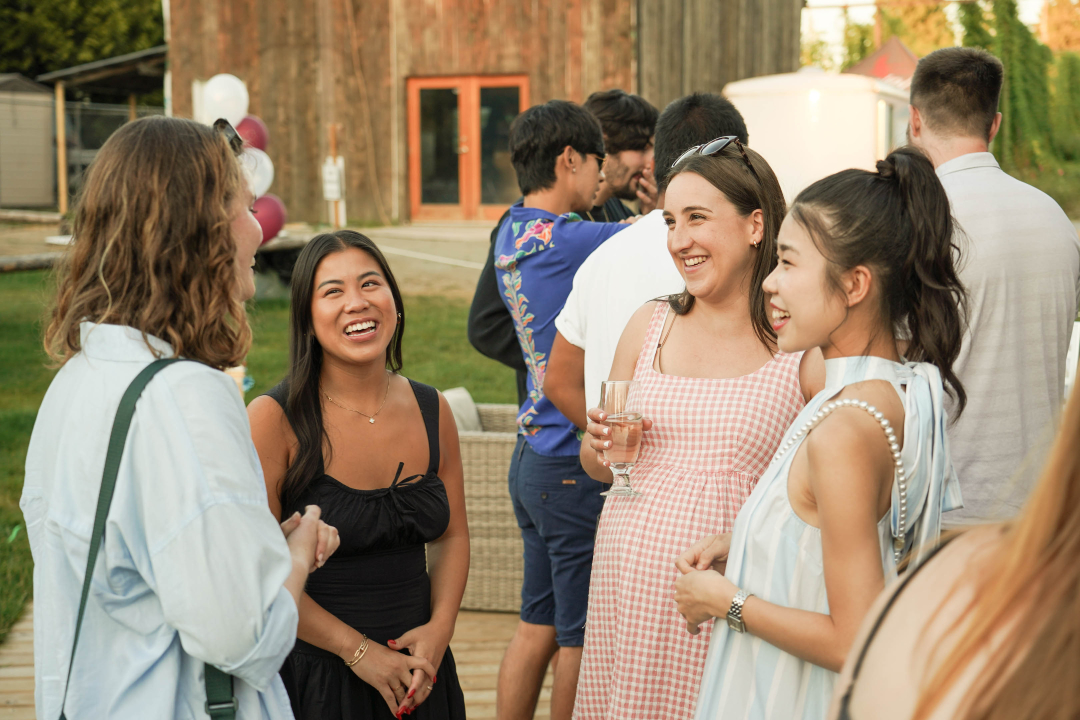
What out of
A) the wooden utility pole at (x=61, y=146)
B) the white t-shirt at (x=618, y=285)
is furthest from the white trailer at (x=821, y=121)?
the wooden utility pole at (x=61, y=146)

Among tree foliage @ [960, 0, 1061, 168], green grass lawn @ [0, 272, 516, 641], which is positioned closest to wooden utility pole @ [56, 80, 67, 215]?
green grass lawn @ [0, 272, 516, 641]

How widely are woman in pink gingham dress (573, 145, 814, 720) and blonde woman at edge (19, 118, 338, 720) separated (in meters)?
0.81

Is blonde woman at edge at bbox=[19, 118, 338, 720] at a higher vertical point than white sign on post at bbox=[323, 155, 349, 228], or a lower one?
lower

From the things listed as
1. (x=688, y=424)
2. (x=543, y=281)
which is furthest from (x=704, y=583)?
(x=543, y=281)

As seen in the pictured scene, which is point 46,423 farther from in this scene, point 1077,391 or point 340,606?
point 1077,391

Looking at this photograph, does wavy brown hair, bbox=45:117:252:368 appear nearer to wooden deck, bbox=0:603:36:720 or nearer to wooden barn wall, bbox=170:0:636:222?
wooden deck, bbox=0:603:36:720

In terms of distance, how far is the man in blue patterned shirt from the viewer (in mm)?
3018

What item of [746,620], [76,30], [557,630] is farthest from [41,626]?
[76,30]

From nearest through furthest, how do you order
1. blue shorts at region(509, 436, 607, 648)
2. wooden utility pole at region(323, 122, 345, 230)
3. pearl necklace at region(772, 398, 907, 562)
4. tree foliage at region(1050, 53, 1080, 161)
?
pearl necklace at region(772, 398, 907, 562)
blue shorts at region(509, 436, 607, 648)
tree foliage at region(1050, 53, 1080, 161)
wooden utility pole at region(323, 122, 345, 230)

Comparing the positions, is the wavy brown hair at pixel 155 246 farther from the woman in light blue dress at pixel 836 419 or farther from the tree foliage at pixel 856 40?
the tree foliage at pixel 856 40

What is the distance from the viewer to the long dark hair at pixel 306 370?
7.17 ft

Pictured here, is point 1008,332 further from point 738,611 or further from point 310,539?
point 310,539

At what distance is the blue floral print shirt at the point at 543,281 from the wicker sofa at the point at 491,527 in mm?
1149

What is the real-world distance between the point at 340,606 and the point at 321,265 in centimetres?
81
